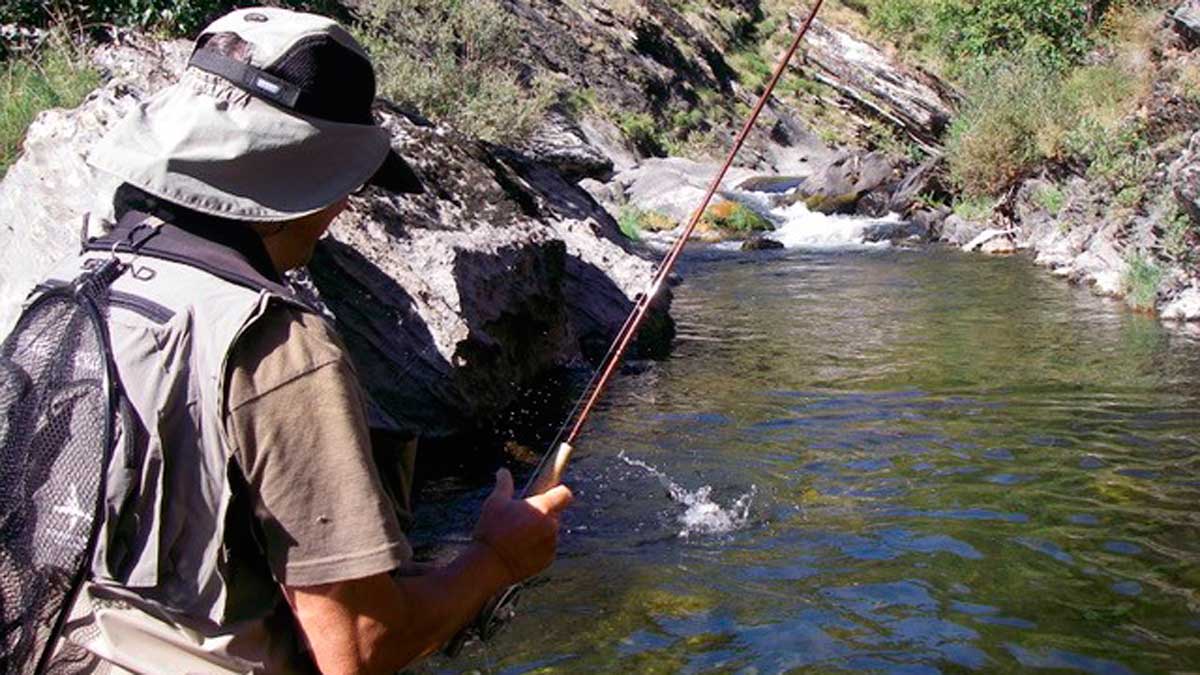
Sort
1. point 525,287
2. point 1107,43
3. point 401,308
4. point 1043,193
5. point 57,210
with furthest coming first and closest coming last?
point 1107,43, point 1043,193, point 525,287, point 401,308, point 57,210

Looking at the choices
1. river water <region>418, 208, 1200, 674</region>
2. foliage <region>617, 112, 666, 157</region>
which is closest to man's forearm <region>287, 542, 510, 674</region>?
river water <region>418, 208, 1200, 674</region>

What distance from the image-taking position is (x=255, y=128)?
5.94ft

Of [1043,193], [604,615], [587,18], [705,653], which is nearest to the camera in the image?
[705,653]

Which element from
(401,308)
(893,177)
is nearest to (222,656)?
(401,308)

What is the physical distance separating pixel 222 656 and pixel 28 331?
57 cm

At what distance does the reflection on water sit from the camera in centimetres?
457

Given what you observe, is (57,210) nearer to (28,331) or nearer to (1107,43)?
(28,331)

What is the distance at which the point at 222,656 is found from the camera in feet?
5.68

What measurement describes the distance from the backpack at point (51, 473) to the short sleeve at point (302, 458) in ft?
0.68

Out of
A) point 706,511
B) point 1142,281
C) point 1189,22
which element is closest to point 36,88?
point 706,511

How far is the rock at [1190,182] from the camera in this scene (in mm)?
11125

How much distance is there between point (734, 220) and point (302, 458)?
2390cm

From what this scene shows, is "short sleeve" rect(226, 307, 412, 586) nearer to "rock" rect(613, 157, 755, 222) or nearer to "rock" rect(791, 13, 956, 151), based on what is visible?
"rock" rect(613, 157, 755, 222)

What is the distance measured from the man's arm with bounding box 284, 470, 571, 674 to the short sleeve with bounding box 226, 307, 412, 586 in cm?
5
